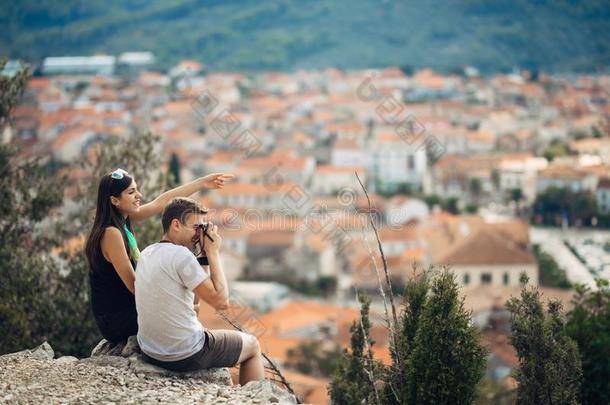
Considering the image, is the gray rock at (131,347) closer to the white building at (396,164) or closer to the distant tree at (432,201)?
the distant tree at (432,201)

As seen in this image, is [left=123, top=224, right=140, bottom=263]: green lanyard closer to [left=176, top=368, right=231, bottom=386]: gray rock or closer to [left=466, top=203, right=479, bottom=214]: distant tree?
[left=176, top=368, right=231, bottom=386]: gray rock

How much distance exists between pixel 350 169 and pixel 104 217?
45.6m

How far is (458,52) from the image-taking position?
95.1 meters

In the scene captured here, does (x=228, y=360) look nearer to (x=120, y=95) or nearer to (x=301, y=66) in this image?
(x=120, y=95)

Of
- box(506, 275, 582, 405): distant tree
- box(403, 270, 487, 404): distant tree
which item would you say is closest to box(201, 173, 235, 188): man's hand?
box(403, 270, 487, 404): distant tree

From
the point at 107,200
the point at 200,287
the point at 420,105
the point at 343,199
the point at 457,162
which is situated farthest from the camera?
the point at 420,105

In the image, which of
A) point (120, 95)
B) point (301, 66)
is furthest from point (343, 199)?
point (301, 66)

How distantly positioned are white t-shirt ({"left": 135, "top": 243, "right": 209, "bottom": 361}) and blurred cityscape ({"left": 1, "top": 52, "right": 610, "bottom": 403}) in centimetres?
462

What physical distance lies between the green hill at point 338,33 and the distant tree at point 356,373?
84.5 m

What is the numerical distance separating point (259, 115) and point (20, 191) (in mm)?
57508

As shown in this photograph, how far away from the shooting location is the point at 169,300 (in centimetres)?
366

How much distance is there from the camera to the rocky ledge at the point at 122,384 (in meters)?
3.69

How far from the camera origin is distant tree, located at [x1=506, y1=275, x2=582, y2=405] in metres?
4.97

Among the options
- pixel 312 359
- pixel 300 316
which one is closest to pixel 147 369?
pixel 312 359
